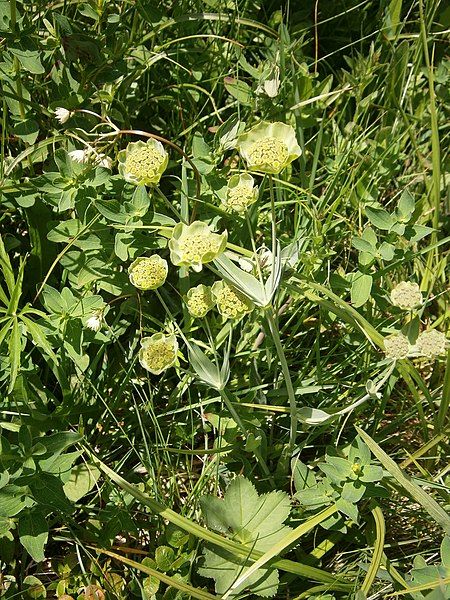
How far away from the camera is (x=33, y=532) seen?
143cm

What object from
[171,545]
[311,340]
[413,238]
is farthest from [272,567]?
[413,238]

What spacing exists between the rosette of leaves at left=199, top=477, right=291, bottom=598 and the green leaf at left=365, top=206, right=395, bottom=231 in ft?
2.10

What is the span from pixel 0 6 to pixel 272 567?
132cm

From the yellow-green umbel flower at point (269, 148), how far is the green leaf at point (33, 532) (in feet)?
2.63

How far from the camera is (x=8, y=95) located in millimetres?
1657

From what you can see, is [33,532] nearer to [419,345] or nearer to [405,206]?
[419,345]

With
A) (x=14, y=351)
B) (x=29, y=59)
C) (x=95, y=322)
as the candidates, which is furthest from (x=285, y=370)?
(x=29, y=59)

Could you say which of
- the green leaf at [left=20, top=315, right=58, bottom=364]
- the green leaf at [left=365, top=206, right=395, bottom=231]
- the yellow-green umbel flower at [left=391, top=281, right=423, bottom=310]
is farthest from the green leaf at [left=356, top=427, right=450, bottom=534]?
the green leaf at [left=20, top=315, right=58, bottom=364]

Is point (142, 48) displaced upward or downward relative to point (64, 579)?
upward

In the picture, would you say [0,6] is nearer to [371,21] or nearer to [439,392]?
[371,21]

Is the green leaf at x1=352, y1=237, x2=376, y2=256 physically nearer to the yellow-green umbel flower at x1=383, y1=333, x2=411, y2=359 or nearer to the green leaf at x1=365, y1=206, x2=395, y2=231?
the green leaf at x1=365, y1=206, x2=395, y2=231

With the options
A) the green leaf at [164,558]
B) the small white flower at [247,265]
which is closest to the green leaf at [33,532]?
the green leaf at [164,558]

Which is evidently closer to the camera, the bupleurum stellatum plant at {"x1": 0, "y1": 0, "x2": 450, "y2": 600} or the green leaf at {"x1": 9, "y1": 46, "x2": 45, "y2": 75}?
the bupleurum stellatum plant at {"x1": 0, "y1": 0, "x2": 450, "y2": 600}

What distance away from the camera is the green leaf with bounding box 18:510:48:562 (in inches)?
55.4
